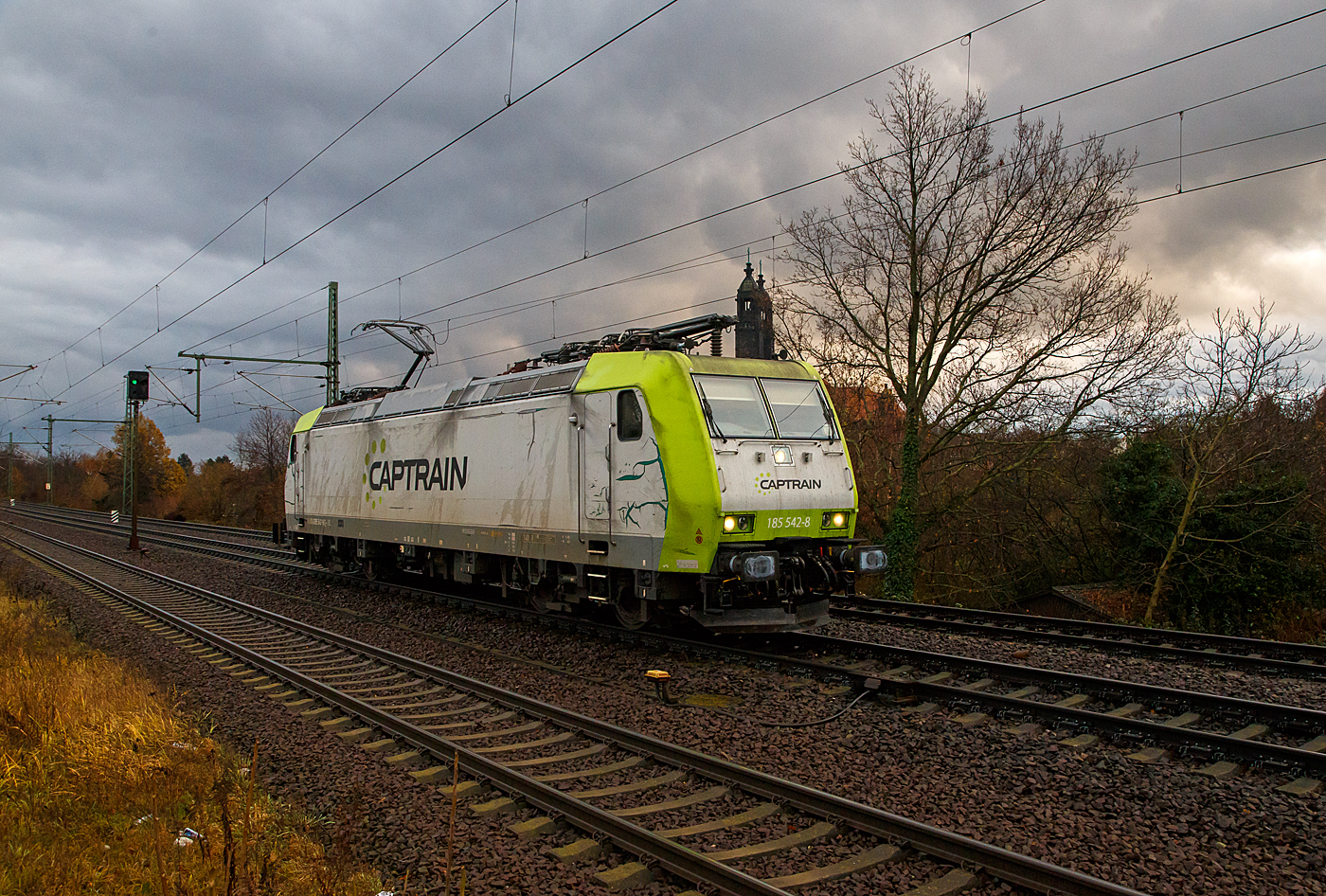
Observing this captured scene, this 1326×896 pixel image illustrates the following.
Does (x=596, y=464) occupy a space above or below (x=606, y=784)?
above

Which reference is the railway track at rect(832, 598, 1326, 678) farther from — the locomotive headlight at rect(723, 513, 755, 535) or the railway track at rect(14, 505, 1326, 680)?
the locomotive headlight at rect(723, 513, 755, 535)

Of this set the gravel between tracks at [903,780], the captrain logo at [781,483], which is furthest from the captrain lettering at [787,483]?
the gravel between tracks at [903,780]

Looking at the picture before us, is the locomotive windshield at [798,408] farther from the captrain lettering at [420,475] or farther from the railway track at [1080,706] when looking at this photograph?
the captrain lettering at [420,475]

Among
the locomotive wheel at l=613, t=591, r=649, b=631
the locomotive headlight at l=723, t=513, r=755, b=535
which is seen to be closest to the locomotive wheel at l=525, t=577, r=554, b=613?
the locomotive wheel at l=613, t=591, r=649, b=631

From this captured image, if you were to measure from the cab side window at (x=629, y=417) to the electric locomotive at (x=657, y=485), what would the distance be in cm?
2

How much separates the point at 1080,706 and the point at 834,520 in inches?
140

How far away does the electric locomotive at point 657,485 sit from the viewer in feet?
30.9

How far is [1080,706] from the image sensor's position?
7.68 metres

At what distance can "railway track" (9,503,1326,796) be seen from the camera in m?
6.25

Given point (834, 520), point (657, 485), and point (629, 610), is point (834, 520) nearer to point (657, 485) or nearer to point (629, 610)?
point (657, 485)

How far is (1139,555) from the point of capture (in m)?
15.7

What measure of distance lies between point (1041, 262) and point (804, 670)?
35.1 feet

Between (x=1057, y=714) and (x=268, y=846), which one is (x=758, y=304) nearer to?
(x=1057, y=714)

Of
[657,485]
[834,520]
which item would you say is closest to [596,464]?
[657,485]
